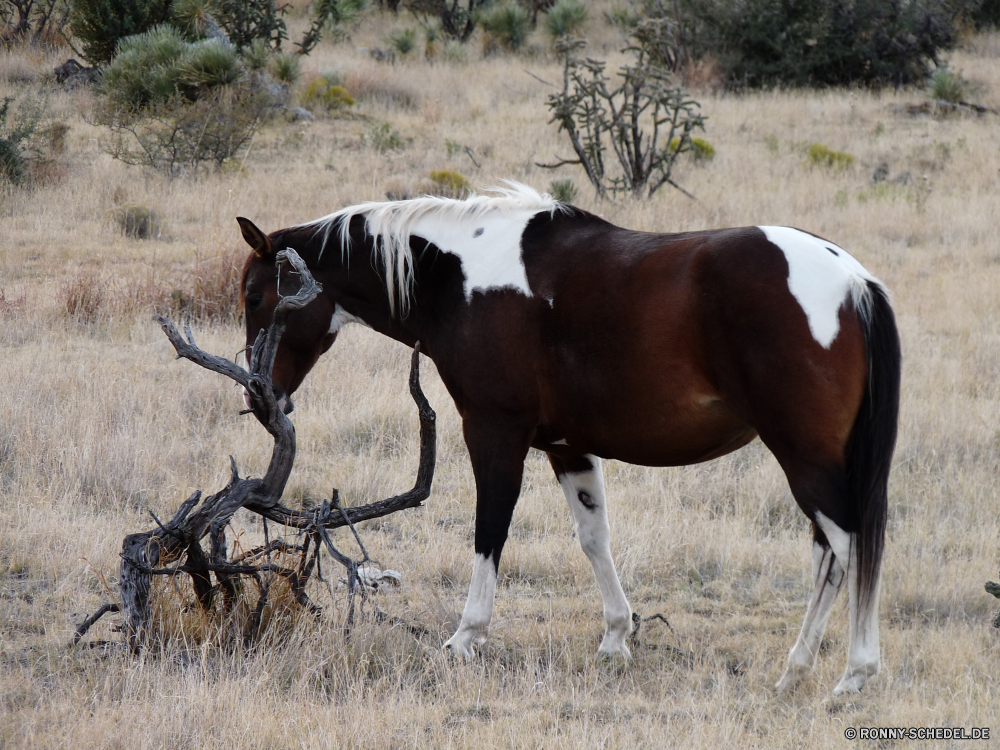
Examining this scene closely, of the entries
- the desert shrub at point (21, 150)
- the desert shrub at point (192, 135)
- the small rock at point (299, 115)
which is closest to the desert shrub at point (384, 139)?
the small rock at point (299, 115)

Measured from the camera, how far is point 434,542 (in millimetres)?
4746

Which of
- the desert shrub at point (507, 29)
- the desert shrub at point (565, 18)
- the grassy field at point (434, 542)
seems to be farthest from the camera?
the desert shrub at point (565, 18)

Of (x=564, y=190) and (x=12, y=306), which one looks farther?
(x=564, y=190)

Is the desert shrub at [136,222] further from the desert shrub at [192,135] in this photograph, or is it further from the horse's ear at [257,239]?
the horse's ear at [257,239]

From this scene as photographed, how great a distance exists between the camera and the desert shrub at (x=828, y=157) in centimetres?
1295

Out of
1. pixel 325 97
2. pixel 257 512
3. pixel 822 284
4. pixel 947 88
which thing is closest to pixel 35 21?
pixel 325 97

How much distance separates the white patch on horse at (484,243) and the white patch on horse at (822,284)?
97cm

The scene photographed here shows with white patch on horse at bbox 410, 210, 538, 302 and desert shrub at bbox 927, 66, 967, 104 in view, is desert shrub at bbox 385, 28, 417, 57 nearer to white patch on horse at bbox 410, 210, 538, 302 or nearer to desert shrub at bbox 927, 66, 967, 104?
desert shrub at bbox 927, 66, 967, 104

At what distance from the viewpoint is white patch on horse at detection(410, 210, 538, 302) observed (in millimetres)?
3656

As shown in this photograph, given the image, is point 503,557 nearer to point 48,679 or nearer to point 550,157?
point 48,679

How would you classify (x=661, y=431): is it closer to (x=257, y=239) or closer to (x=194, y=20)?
(x=257, y=239)

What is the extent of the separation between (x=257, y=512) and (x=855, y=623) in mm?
2186

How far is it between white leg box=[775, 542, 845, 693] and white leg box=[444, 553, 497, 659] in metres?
1.11

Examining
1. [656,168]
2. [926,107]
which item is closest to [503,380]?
[656,168]
